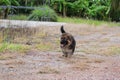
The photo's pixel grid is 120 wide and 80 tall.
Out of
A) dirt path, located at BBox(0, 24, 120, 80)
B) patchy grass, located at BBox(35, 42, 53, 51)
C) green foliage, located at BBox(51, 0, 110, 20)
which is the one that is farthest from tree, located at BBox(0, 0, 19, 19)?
dirt path, located at BBox(0, 24, 120, 80)

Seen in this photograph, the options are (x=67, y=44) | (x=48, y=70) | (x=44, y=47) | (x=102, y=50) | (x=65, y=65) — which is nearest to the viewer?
(x=48, y=70)

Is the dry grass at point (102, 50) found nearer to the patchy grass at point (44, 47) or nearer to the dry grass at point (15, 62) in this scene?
the patchy grass at point (44, 47)

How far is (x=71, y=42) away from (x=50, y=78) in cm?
245

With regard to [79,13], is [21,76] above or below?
above

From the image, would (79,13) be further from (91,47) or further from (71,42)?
(71,42)

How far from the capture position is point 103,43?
1270cm

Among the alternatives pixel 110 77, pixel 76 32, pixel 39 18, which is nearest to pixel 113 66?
pixel 110 77

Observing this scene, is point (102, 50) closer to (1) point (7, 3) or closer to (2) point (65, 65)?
(2) point (65, 65)

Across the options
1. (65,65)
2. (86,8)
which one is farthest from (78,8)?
(65,65)

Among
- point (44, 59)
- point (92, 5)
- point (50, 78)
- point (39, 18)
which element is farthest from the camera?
point (92, 5)

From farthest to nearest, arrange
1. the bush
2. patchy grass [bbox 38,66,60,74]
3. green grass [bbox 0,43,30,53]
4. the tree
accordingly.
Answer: the tree < the bush < green grass [bbox 0,43,30,53] < patchy grass [bbox 38,66,60,74]

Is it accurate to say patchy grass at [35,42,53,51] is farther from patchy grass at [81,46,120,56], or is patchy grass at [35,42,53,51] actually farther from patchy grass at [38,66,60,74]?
patchy grass at [38,66,60,74]

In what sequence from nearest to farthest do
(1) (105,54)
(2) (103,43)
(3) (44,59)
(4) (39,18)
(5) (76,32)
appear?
(3) (44,59) < (1) (105,54) < (2) (103,43) < (5) (76,32) < (4) (39,18)

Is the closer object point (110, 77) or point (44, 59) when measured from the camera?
point (110, 77)
